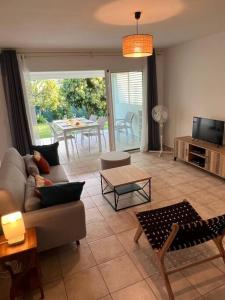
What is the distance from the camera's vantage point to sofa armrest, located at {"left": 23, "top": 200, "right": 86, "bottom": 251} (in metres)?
2.11

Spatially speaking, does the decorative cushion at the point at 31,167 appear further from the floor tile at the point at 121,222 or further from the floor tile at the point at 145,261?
the floor tile at the point at 145,261

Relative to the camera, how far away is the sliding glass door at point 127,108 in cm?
532

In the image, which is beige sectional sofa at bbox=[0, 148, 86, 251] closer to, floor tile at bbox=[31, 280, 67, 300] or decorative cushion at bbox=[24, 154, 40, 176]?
floor tile at bbox=[31, 280, 67, 300]

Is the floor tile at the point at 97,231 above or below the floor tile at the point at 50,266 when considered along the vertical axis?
A: above

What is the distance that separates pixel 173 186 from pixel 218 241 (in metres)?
1.77

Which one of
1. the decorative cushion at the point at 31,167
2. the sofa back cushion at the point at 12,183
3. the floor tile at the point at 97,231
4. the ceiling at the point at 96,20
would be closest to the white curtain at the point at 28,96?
the ceiling at the point at 96,20

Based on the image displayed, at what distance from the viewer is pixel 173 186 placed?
12.3 feet

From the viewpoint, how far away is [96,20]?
273cm

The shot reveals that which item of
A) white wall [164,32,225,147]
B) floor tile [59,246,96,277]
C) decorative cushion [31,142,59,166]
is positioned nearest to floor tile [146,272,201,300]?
floor tile [59,246,96,277]

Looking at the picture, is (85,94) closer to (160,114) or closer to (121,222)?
(160,114)

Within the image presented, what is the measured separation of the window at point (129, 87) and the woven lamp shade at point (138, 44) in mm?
2828

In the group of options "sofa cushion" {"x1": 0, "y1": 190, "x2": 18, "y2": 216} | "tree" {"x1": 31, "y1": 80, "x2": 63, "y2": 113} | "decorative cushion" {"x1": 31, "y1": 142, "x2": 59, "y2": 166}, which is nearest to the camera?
"sofa cushion" {"x1": 0, "y1": 190, "x2": 18, "y2": 216}

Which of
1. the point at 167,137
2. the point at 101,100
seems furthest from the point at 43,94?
the point at 167,137

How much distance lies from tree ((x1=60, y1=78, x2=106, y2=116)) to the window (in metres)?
2.89
